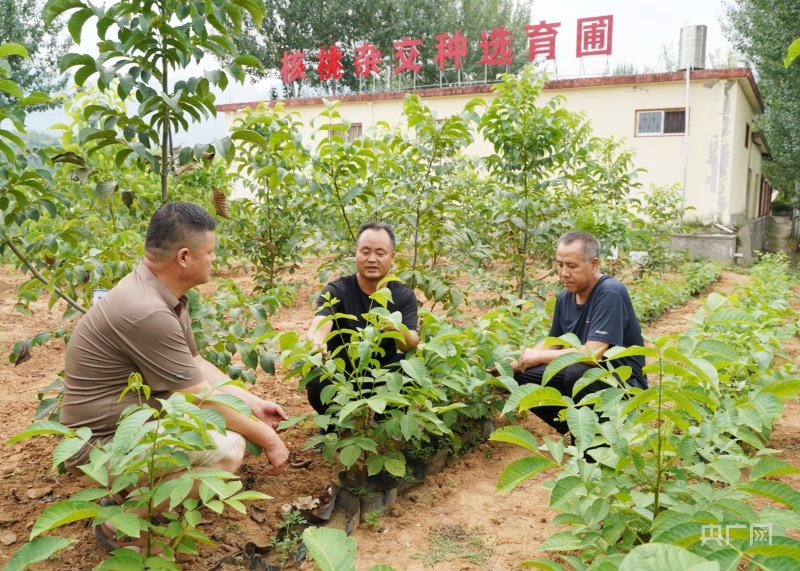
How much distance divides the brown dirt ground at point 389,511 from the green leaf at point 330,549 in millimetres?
1297

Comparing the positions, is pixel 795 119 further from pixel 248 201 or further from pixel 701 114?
pixel 248 201

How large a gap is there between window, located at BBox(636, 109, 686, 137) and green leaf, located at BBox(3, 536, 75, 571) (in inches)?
505

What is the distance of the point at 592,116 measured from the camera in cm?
1296

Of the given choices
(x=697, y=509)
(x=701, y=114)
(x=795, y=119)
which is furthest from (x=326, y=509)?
(x=795, y=119)

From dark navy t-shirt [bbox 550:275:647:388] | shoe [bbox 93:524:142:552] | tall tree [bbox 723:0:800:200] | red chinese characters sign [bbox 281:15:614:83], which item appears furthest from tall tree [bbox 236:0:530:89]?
shoe [bbox 93:524:142:552]

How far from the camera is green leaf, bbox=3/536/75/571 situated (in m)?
1.34

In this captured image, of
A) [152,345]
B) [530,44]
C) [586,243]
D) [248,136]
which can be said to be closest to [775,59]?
[530,44]

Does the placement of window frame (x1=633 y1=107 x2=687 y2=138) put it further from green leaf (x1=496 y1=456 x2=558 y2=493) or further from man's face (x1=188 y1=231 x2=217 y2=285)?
green leaf (x1=496 y1=456 x2=558 y2=493)

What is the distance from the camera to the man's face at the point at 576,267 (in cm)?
317

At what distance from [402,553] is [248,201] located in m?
3.44

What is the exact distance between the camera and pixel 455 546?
2414 millimetres

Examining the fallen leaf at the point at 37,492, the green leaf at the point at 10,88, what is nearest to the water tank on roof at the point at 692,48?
the green leaf at the point at 10,88

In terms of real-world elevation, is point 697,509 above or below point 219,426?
below

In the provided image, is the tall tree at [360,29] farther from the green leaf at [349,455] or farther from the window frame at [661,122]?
the green leaf at [349,455]
